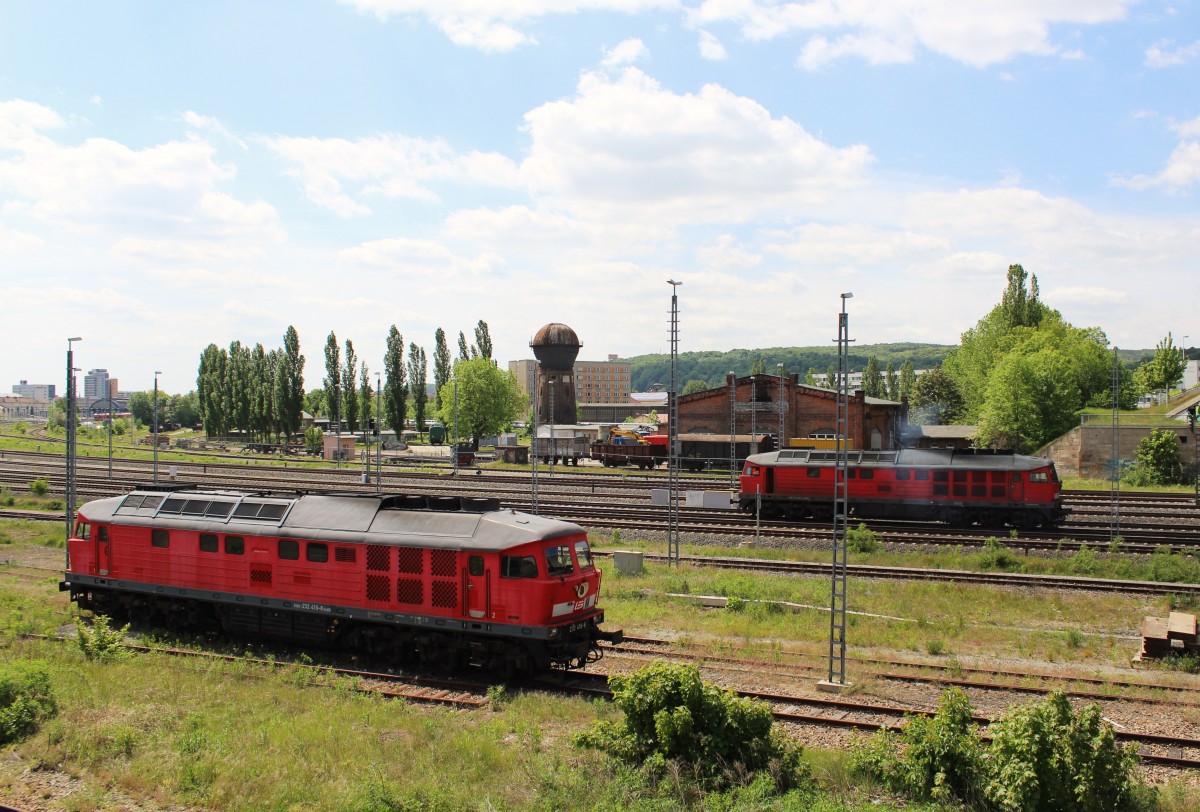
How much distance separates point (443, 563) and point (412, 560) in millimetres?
774

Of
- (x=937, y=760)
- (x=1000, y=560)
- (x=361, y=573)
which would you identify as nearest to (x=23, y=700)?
(x=361, y=573)

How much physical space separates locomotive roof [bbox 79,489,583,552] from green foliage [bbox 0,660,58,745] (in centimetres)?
546

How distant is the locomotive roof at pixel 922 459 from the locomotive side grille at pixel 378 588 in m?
24.1

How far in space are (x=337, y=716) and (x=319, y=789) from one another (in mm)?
3146

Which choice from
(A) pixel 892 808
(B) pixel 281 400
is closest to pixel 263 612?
(A) pixel 892 808

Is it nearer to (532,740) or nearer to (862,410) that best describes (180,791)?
(532,740)

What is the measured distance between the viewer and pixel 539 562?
1658 centimetres

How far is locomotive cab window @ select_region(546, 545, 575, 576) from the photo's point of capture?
16.8 m

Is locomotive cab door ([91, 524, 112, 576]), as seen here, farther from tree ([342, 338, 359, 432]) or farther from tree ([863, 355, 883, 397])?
tree ([863, 355, 883, 397])

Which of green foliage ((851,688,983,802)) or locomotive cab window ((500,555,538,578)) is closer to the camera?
green foliage ((851,688,983,802))

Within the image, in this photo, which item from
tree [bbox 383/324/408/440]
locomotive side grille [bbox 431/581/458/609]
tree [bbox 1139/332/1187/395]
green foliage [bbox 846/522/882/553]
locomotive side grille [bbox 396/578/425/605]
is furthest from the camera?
tree [bbox 383/324/408/440]

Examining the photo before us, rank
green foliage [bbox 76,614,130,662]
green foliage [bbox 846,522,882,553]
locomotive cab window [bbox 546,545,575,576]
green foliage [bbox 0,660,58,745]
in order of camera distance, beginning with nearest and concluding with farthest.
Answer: green foliage [bbox 0,660,58,745], locomotive cab window [bbox 546,545,575,576], green foliage [bbox 76,614,130,662], green foliage [bbox 846,522,882,553]

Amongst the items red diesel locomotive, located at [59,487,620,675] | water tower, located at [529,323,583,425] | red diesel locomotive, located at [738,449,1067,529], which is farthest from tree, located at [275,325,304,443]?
red diesel locomotive, located at [59,487,620,675]

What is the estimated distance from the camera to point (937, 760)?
11.6 m
